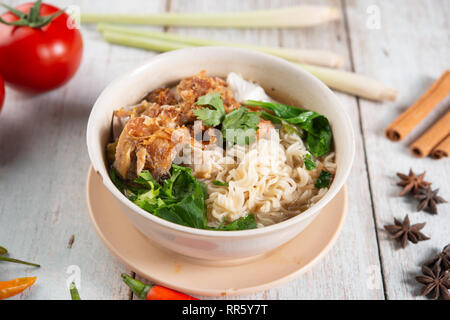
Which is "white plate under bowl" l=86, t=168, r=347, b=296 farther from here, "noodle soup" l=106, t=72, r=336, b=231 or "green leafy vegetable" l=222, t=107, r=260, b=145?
"green leafy vegetable" l=222, t=107, r=260, b=145

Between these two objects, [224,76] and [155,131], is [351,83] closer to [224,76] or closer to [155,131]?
[224,76]

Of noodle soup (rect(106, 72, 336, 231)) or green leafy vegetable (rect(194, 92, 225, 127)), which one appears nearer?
noodle soup (rect(106, 72, 336, 231))

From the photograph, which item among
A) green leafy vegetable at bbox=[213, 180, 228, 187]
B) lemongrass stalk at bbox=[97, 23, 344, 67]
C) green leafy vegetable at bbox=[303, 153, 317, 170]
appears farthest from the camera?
lemongrass stalk at bbox=[97, 23, 344, 67]

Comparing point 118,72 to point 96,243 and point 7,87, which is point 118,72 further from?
point 96,243

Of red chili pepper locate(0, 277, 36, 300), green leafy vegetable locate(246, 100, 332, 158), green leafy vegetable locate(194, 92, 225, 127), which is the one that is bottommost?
red chili pepper locate(0, 277, 36, 300)

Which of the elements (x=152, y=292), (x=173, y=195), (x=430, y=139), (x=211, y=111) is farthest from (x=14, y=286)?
(x=430, y=139)

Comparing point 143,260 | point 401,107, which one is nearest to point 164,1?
point 401,107

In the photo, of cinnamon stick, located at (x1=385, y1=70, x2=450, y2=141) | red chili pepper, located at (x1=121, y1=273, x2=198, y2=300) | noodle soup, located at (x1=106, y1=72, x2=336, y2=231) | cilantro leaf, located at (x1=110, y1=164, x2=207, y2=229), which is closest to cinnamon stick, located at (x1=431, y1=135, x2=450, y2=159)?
cinnamon stick, located at (x1=385, y1=70, x2=450, y2=141)

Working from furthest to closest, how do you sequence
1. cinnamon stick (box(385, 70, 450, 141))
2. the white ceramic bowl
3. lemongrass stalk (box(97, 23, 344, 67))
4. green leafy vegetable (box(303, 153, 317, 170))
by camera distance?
lemongrass stalk (box(97, 23, 344, 67)), cinnamon stick (box(385, 70, 450, 141)), green leafy vegetable (box(303, 153, 317, 170)), the white ceramic bowl

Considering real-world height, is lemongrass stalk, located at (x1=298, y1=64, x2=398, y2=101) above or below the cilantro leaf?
below
